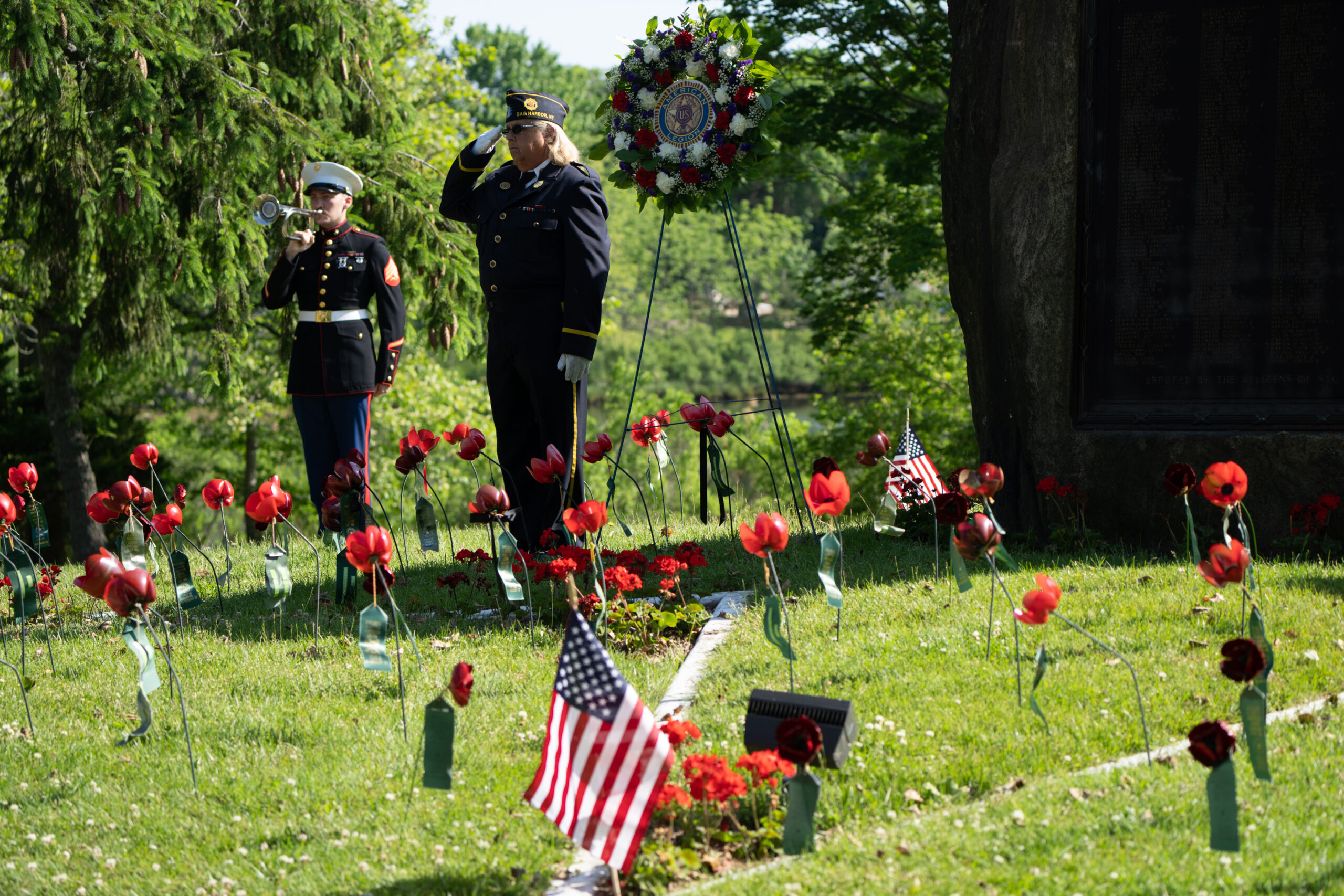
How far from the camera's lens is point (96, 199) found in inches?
322

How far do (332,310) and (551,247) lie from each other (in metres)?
1.53

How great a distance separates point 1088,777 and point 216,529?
28.3 meters

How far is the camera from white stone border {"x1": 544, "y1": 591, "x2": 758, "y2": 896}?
3.22 metres

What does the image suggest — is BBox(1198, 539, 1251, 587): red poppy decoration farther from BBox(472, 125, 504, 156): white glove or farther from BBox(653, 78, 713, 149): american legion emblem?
BBox(472, 125, 504, 156): white glove

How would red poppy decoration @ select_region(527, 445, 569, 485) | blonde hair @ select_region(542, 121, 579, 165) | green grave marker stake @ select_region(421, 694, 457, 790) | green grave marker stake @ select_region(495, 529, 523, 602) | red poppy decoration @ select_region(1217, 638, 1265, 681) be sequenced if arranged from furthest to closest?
1. blonde hair @ select_region(542, 121, 579, 165)
2. red poppy decoration @ select_region(527, 445, 569, 485)
3. green grave marker stake @ select_region(495, 529, 523, 602)
4. green grave marker stake @ select_region(421, 694, 457, 790)
5. red poppy decoration @ select_region(1217, 638, 1265, 681)

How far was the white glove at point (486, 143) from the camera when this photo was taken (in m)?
6.62

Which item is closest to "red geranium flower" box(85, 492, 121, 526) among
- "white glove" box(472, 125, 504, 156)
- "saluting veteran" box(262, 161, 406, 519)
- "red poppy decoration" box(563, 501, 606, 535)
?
"saluting veteran" box(262, 161, 406, 519)

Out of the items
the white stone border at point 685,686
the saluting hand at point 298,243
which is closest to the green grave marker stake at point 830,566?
the white stone border at point 685,686

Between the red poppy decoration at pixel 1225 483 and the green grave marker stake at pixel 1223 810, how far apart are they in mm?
1362

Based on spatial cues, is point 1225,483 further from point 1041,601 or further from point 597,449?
point 597,449

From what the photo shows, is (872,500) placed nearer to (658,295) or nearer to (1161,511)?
(1161,511)

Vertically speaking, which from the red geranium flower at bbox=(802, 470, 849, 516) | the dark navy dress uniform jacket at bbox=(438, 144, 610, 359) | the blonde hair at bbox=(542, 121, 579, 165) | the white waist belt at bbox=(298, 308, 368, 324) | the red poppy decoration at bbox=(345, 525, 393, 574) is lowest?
the red poppy decoration at bbox=(345, 525, 393, 574)

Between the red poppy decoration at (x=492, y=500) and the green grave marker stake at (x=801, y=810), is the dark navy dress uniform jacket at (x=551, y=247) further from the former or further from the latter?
the green grave marker stake at (x=801, y=810)

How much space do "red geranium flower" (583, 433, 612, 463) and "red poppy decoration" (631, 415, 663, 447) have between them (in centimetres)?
17
